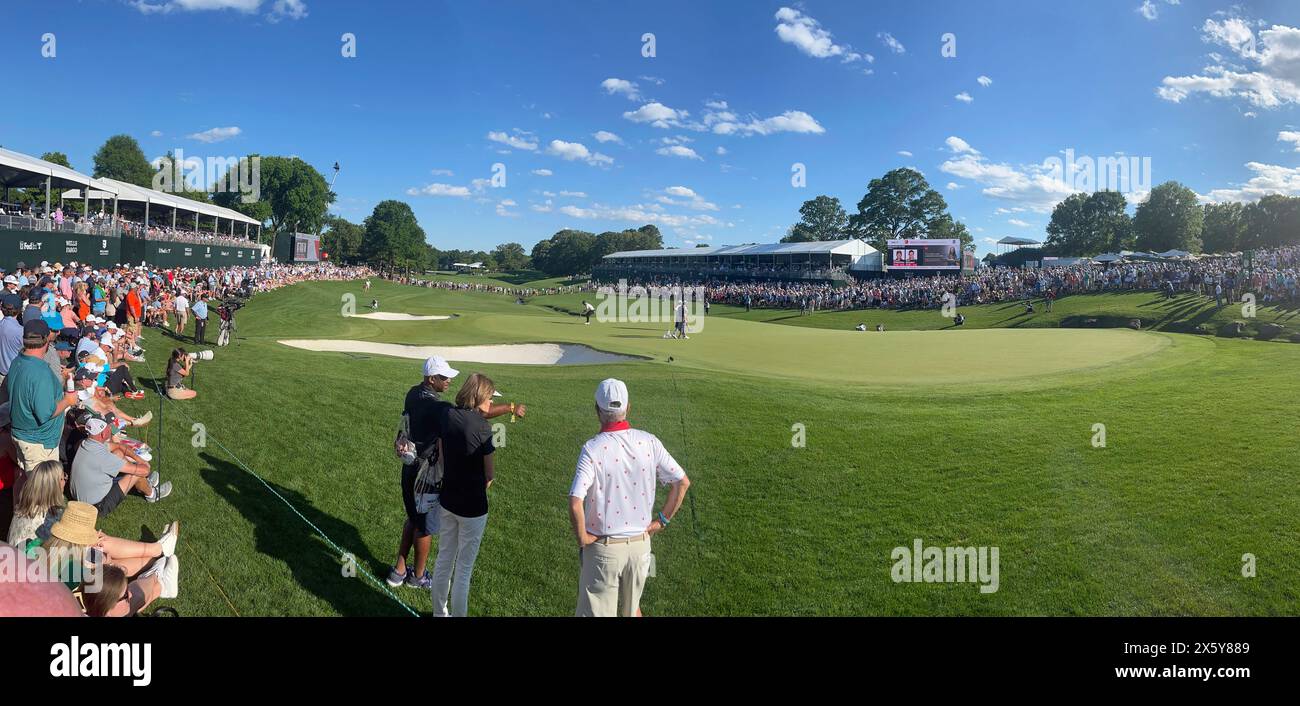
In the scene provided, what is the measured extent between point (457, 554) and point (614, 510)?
2.44m

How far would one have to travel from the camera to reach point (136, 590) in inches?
241

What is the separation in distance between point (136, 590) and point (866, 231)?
12547 cm

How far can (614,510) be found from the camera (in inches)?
200

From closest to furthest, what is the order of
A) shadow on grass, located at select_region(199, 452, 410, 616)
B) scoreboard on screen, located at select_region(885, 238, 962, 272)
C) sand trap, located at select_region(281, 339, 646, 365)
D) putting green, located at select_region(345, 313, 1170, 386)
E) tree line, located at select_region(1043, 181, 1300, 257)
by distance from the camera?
shadow on grass, located at select_region(199, 452, 410, 616) < putting green, located at select_region(345, 313, 1170, 386) < sand trap, located at select_region(281, 339, 646, 365) < scoreboard on screen, located at select_region(885, 238, 962, 272) < tree line, located at select_region(1043, 181, 1300, 257)

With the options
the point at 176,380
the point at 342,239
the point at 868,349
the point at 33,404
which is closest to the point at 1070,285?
the point at 868,349

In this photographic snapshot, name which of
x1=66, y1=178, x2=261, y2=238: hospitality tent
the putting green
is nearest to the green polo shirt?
the putting green

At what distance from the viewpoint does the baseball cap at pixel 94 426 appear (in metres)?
8.12

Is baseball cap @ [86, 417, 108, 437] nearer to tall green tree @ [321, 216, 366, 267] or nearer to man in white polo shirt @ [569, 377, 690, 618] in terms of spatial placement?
man in white polo shirt @ [569, 377, 690, 618]

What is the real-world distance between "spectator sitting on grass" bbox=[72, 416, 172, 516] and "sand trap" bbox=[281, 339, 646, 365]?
18.0 meters

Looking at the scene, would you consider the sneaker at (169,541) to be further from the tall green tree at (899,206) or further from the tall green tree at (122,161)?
the tall green tree at (122,161)

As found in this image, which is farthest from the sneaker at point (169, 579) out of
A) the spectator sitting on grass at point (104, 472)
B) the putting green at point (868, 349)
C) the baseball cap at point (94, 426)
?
the putting green at point (868, 349)

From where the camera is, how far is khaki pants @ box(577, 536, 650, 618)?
5121mm

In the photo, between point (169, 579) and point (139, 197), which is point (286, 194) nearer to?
point (139, 197)
